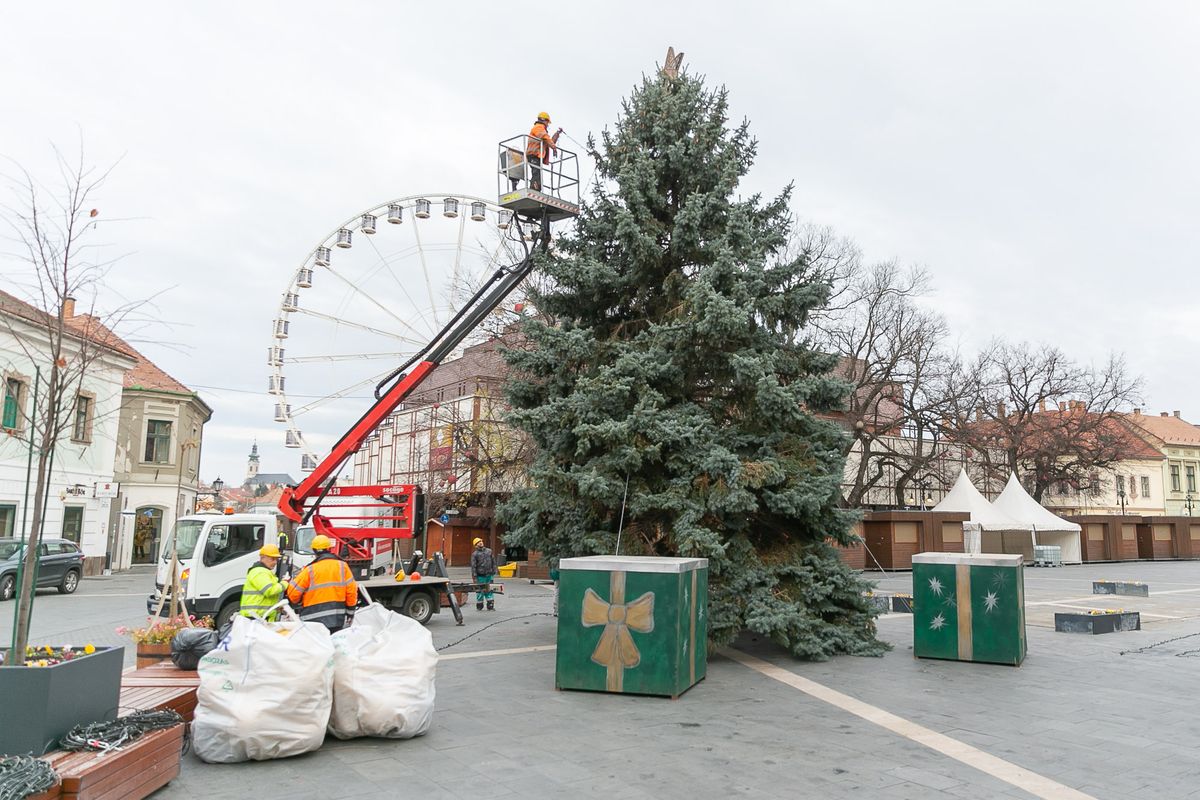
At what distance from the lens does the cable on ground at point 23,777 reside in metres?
4.15

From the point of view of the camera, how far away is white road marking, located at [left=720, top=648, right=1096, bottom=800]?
19.6 ft

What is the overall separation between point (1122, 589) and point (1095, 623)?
10.6 meters

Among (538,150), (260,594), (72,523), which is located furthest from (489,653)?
(72,523)

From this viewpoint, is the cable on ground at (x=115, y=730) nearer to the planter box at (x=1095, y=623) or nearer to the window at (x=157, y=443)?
the planter box at (x=1095, y=623)

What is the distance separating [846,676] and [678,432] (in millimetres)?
3793

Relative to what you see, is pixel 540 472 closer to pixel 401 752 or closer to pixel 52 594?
pixel 401 752

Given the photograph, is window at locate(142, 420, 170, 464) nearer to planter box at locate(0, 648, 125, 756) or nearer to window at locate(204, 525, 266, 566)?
window at locate(204, 525, 266, 566)

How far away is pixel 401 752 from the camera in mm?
6609

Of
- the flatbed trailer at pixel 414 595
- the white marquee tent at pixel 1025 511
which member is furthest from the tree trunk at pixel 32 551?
the white marquee tent at pixel 1025 511

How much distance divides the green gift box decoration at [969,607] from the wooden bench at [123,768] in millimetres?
9479

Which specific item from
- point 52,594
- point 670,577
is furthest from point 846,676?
point 52,594

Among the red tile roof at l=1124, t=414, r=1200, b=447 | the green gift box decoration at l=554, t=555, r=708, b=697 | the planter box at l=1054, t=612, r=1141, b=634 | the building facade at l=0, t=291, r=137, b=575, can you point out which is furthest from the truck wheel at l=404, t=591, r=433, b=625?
the red tile roof at l=1124, t=414, r=1200, b=447

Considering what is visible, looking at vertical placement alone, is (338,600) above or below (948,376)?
below

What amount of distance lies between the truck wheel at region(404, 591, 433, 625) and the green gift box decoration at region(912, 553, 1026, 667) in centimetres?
878
